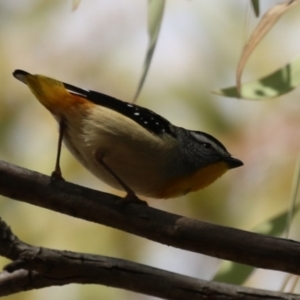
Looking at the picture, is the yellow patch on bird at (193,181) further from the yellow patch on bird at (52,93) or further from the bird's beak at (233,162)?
the yellow patch on bird at (52,93)

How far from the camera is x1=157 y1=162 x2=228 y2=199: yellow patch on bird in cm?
116

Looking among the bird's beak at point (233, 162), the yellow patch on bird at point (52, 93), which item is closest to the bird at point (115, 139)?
the yellow patch on bird at point (52, 93)

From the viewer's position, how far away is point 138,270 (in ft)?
2.77

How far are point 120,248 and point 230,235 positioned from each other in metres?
0.94

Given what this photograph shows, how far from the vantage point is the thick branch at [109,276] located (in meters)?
0.84

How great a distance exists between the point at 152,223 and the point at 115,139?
0.28 meters

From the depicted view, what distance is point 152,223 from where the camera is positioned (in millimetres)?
Answer: 879

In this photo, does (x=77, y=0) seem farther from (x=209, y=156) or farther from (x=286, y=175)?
(x=286, y=175)

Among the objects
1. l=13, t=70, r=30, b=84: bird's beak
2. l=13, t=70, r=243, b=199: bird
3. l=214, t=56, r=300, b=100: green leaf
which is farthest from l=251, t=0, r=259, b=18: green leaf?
l=13, t=70, r=30, b=84: bird's beak

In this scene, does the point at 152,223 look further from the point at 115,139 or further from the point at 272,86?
the point at 272,86

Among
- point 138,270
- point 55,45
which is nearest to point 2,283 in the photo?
point 138,270

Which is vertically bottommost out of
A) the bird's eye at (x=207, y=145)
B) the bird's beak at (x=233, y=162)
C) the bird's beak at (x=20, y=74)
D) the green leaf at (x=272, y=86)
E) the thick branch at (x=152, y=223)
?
the thick branch at (x=152, y=223)

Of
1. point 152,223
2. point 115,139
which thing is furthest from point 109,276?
point 115,139

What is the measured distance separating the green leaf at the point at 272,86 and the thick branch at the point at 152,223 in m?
0.34
